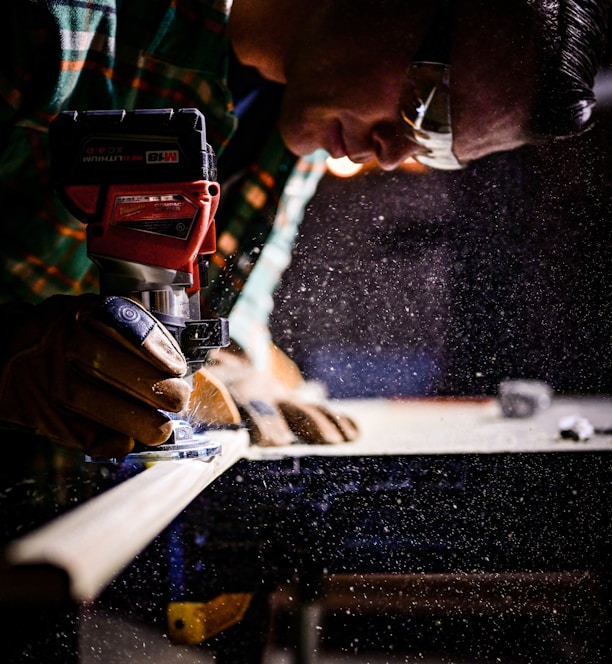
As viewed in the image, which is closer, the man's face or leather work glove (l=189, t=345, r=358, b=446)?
the man's face

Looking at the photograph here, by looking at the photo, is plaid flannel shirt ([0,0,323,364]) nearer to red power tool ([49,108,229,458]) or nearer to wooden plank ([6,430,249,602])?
red power tool ([49,108,229,458])

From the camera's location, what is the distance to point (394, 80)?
97 cm

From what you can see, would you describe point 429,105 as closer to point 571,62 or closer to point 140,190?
point 571,62

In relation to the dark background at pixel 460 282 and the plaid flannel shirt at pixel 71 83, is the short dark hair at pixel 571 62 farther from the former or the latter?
the dark background at pixel 460 282

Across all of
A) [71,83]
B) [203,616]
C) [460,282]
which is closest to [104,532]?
[71,83]

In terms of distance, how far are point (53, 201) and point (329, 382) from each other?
81cm

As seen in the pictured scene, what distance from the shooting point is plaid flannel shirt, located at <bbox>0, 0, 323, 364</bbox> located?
28.7 inches

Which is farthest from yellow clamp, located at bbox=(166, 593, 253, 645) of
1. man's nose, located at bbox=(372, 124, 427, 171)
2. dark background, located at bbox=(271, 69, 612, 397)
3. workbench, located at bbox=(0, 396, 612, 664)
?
man's nose, located at bbox=(372, 124, 427, 171)

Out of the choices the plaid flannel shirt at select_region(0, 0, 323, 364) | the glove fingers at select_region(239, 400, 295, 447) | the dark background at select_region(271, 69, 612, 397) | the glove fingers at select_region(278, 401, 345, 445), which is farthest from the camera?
the dark background at select_region(271, 69, 612, 397)

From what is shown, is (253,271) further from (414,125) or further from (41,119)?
(41,119)

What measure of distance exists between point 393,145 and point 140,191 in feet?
1.73

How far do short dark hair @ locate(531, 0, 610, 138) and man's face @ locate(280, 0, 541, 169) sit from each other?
0.07ft

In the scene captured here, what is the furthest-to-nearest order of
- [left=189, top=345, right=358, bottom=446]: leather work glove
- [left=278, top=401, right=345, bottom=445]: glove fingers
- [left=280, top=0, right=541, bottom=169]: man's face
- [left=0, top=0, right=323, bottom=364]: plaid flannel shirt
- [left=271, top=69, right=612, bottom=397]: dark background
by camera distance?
[left=271, top=69, right=612, bottom=397]: dark background, [left=278, top=401, right=345, bottom=445]: glove fingers, [left=189, top=345, right=358, bottom=446]: leather work glove, [left=280, top=0, right=541, bottom=169]: man's face, [left=0, top=0, right=323, bottom=364]: plaid flannel shirt

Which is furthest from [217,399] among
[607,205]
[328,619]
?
[607,205]
